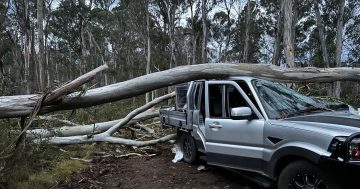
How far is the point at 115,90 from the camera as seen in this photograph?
7.31 meters

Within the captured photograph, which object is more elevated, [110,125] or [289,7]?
[289,7]

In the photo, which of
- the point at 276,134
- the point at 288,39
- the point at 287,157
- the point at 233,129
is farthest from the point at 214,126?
the point at 288,39

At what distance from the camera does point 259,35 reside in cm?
3978

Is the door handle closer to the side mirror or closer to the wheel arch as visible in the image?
the side mirror

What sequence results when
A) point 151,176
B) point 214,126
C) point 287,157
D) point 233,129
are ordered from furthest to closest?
point 151,176
point 214,126
point 233,129
point 287,157

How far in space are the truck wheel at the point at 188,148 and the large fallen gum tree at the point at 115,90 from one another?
3.68 feet

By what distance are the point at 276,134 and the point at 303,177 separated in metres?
0.66

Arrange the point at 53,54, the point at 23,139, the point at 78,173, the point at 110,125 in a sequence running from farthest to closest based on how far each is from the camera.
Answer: the point at 53,54 → the point at 110,125 → the point at 78,173 → the point at 23,139

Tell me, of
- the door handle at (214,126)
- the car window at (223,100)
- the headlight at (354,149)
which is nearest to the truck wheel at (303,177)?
the headlight at (354,149)

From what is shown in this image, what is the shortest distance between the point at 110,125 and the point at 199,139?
3754mm

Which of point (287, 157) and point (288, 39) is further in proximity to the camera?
point (288, 39)

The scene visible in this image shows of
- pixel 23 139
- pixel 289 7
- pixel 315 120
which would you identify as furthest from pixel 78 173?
pixel 289 7

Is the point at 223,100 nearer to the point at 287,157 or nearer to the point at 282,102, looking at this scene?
the point at 282,102

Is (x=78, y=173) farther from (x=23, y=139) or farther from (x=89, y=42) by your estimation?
(x=89, y=42)
